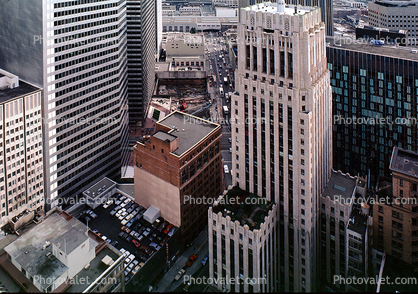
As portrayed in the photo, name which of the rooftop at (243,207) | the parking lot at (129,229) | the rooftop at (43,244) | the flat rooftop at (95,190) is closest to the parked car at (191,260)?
the parking lot at (129,229)

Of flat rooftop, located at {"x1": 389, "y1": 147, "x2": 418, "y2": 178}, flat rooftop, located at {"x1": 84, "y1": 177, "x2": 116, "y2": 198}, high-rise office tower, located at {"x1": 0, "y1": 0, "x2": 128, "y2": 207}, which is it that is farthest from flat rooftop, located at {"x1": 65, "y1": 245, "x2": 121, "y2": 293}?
flat rooftop, located at {"x1": 389, "y1": 147, "x2": 418, "y2": 178}

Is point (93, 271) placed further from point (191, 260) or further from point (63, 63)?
point (63, 63)

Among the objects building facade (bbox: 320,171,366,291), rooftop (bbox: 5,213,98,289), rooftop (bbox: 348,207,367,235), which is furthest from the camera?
building facade (bbox: 320,171,366,291)

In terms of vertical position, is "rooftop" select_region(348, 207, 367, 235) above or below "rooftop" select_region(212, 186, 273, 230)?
below

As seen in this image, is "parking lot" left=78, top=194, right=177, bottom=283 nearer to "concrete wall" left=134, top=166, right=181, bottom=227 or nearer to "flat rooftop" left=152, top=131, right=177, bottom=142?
"concrete wall" left=134, top=166, right=181, bottom=227

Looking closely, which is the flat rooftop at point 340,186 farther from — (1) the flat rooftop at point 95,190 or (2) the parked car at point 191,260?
(1) the flat rooftop at point 95,190

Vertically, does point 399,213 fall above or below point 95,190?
above

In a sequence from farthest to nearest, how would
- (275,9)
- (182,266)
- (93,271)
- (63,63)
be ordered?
(182,266) < (63,63) < (93,271) < (275,9)

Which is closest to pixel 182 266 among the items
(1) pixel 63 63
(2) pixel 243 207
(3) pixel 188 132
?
(2) pixel 243 207
